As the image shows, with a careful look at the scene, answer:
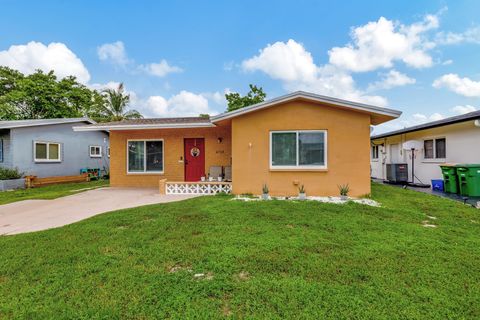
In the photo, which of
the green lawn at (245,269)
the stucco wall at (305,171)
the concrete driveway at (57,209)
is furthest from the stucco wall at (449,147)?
the concrete driveway at (57,209)

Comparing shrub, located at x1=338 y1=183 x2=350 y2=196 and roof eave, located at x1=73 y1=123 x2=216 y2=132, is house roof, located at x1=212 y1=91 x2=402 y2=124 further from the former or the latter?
shrub, located at x1=338 y1=183 x2=350 y2=196

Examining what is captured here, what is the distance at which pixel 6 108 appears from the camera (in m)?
22.7

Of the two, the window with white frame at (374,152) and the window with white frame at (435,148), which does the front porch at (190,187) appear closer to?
the window with white frame at (435,148)

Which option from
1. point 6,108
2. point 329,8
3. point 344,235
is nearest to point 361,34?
point 329,8

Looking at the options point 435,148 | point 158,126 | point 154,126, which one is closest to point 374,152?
point 435,148

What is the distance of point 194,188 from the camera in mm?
9758

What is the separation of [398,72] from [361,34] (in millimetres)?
4816

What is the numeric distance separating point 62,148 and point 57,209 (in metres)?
10.1

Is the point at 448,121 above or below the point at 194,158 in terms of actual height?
above

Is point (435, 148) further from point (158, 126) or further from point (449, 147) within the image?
point (158, 126)

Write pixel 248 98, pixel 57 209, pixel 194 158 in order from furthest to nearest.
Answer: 1. pixel 248 98
2. pixel 194 158
3. pixel 57 209

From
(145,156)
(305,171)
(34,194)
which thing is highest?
(145,156)

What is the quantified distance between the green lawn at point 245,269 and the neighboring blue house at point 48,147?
36.5 feet

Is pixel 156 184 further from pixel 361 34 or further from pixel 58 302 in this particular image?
pixel 361 34
